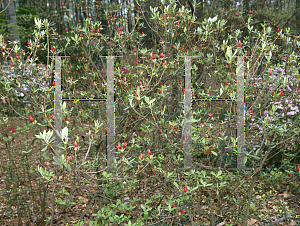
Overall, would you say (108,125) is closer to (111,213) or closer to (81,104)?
(111,213)

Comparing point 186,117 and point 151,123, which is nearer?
point 151,123

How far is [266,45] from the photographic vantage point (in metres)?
2.33

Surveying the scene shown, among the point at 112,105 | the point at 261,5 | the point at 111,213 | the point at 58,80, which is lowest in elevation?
the point at 111,213

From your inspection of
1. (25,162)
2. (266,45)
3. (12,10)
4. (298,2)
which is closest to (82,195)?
(25,162)

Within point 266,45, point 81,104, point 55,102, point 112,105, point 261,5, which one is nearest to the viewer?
point 266,45

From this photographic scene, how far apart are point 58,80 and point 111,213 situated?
164cm

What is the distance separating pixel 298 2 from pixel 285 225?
7.31 m

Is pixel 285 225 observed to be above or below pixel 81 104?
below

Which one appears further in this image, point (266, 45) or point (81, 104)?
point (81, 104)

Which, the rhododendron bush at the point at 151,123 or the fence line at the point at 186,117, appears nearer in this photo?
the rhododendron bush at the point at 151,123

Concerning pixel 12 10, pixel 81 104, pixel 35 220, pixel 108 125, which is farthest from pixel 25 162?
pixel 12 10

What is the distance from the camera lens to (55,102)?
103 inches

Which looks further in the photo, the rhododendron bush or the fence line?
the fence line

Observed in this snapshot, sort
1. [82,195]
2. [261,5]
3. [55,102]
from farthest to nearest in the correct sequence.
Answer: [261,5]
[82,195]
[55,102]
